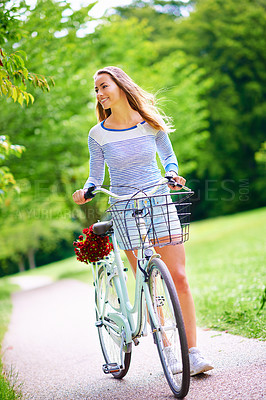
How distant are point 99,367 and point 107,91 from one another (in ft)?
8.22

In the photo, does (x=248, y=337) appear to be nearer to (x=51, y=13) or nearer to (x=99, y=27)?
(x=51, y=13)

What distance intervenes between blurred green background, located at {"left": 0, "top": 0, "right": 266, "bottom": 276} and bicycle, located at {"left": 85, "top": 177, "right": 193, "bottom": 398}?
1115 millimetres

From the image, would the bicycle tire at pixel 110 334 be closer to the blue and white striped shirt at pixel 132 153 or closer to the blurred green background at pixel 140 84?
the blue and white striped shirt at pixel 132 153

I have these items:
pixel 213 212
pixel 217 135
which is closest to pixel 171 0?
pixel 217 135

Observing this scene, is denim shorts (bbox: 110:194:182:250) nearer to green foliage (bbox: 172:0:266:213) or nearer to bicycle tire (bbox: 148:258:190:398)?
bicycle tire (bbox: 148:258:190:398)

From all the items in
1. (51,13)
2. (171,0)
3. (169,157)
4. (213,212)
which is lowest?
(213,212)

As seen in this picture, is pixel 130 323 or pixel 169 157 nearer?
pixel 130 323

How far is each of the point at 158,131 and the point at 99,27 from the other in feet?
41.0

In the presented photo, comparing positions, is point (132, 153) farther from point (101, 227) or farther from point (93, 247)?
point (93, 247)

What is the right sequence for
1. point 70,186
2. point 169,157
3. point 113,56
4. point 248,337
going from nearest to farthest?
point 169,157
point 248,337
point 70,186
point 113,56

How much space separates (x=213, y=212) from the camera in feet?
126

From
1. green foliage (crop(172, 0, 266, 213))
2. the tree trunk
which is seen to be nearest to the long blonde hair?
green foliage (crop(172, 0, 266, 213))

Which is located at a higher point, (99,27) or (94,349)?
(99,27)

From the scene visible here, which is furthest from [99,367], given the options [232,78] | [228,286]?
[232,78]
